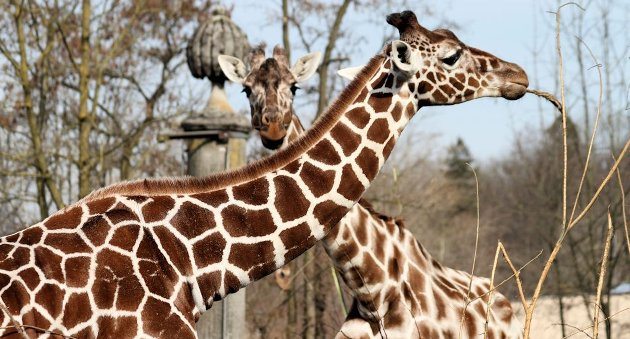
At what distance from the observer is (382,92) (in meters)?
4.88

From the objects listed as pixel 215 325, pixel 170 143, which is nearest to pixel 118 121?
pixel 170 143

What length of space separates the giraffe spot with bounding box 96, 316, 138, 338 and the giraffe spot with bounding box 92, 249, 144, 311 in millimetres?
48

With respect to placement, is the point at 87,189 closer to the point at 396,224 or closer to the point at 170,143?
the point at 170,143

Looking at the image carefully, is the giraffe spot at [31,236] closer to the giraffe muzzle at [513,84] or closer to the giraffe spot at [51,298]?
the giraffe spot at [51,298]

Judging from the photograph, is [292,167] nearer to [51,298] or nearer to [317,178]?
[317,178]

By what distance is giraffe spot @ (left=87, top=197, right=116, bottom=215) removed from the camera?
4219 mm

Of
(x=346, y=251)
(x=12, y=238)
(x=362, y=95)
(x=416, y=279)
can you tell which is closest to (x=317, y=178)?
(x=362, y=95)

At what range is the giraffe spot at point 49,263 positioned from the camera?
12.8 feet

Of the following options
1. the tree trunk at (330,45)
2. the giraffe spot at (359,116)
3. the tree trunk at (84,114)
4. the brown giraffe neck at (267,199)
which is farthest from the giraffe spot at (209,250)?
the tree trunk at (330,45)

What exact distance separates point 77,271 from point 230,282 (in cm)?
73

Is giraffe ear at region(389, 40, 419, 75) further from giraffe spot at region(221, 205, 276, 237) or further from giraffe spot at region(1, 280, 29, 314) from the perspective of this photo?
giraffe spot at region(1, 280, 29, 314)

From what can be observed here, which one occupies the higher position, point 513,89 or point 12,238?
point 513,89

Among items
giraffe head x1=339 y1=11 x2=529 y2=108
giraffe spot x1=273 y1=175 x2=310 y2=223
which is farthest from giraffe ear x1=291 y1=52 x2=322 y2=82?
giraffe spot x1=273 y1=175 x2=310 y2=223

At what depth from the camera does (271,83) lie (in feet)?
24.6
